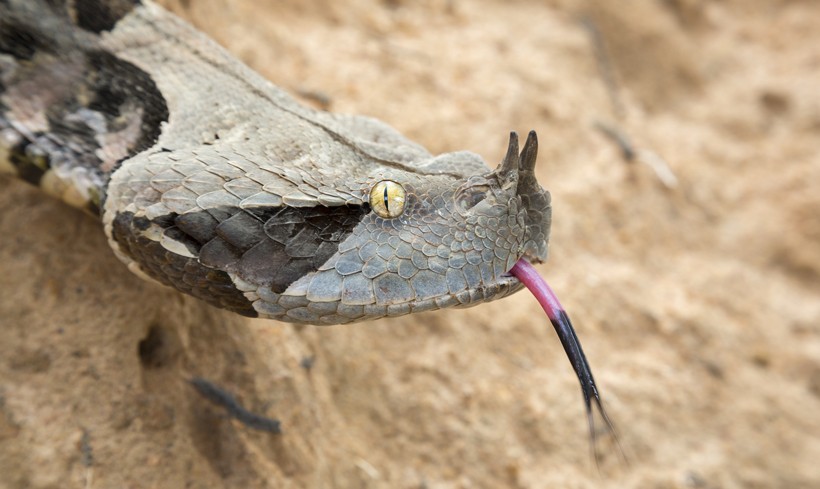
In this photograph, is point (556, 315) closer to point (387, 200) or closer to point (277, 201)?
point (387, 200)

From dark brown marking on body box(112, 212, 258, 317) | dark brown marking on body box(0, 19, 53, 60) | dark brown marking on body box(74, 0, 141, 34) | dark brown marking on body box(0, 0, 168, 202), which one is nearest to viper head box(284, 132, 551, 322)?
dark brown marking on body box(112, 212, 258, 317)

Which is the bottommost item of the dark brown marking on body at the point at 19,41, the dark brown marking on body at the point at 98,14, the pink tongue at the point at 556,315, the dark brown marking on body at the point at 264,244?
the dark brown marking on body at the point at 264,244

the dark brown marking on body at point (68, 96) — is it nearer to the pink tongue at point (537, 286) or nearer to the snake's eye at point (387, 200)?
the snake's eye at point (387, 200)

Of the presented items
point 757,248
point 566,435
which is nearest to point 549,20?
point 757,248

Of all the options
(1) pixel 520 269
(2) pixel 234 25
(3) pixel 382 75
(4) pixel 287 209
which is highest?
(3) pixel 382 75

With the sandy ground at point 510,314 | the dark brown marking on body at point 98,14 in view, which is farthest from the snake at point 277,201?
the sandy ground at point 510,314

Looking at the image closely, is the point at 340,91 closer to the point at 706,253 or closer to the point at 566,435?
the point at 566,435

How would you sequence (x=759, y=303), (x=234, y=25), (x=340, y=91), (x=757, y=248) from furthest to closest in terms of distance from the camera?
(x=757, y=248) → (x=759, y=303) → (x=340, y=91) → (x=234, y=25)
